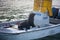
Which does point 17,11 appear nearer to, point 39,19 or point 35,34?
point 39,19

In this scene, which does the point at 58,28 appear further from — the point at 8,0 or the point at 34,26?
the point at 8,0

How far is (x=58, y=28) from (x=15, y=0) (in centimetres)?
3034

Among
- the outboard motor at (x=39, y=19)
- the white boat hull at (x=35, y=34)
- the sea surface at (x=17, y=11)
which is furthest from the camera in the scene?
the sea surface at (x=17, y=11)

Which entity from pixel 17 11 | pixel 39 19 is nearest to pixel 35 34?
pixel 39 19

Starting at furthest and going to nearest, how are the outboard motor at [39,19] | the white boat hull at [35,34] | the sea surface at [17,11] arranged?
the sea surface at [17,11] < the outboard motor at [39,19] < the white boat hull at [35,34]

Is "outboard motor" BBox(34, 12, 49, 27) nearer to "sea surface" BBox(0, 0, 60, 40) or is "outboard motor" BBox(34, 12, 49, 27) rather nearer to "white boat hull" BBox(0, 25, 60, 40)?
"white boat hull" BBox(0, 25, 60, 40)

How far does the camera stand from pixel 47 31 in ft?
42.1

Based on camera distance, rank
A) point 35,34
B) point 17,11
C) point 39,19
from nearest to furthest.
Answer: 1. point 35,34
2. point 39,19
3. point 17,11

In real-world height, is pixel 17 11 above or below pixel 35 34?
below

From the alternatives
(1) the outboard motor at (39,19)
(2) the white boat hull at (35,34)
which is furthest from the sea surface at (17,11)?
(1) the outboard motor at (39,19)

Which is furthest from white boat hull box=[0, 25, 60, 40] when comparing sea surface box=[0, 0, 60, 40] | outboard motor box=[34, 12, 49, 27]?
outboard motor box=[34, 12, 49, 27]


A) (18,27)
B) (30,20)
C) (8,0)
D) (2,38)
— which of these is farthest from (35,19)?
(8,0)

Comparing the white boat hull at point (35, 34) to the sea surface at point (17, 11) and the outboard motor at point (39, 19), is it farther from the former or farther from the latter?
the outboard motor at point (39, 19)

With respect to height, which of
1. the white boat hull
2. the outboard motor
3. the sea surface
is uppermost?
the outboard motor
